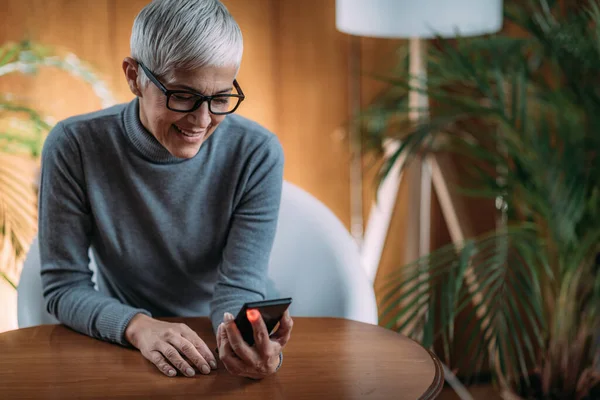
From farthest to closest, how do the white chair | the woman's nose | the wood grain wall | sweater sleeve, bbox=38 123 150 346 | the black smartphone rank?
the wood grain wall, the white chair, sweater sleeve, bbox=38 123 150 346, the woman's nose, the black smartphone

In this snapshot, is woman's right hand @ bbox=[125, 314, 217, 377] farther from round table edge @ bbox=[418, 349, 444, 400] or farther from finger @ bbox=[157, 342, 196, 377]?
round table edge @ bbox=[418, 349, 444, 400]

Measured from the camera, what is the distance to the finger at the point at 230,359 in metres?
1.05

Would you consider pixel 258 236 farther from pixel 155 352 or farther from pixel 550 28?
pixel 550 28

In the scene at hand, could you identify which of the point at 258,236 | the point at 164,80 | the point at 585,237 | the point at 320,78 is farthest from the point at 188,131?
the point at 320,78

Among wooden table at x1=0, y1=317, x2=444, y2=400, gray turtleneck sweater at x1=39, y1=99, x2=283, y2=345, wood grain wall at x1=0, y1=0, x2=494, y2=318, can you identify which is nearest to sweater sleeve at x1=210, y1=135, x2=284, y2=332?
gray turtleneck sweater at x1=39, y1=99, x2=283, y2=345

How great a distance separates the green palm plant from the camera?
1790mm

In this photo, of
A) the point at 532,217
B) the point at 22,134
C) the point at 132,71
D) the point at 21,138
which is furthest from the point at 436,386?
the point at 22,134

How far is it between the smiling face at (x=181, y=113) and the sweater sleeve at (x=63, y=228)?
169mm

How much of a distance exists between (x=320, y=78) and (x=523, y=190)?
1001 millimetres

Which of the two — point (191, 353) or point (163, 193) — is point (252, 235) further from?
point (191, 353)

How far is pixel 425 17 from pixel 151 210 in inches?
40.8

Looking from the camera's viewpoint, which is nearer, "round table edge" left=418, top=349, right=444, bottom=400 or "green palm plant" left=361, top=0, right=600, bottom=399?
"round table edge" left=418, top=349, right=444, bottom=400

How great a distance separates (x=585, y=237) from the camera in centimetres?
198

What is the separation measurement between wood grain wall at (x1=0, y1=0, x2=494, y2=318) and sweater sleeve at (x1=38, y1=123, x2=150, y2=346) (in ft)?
3.27
